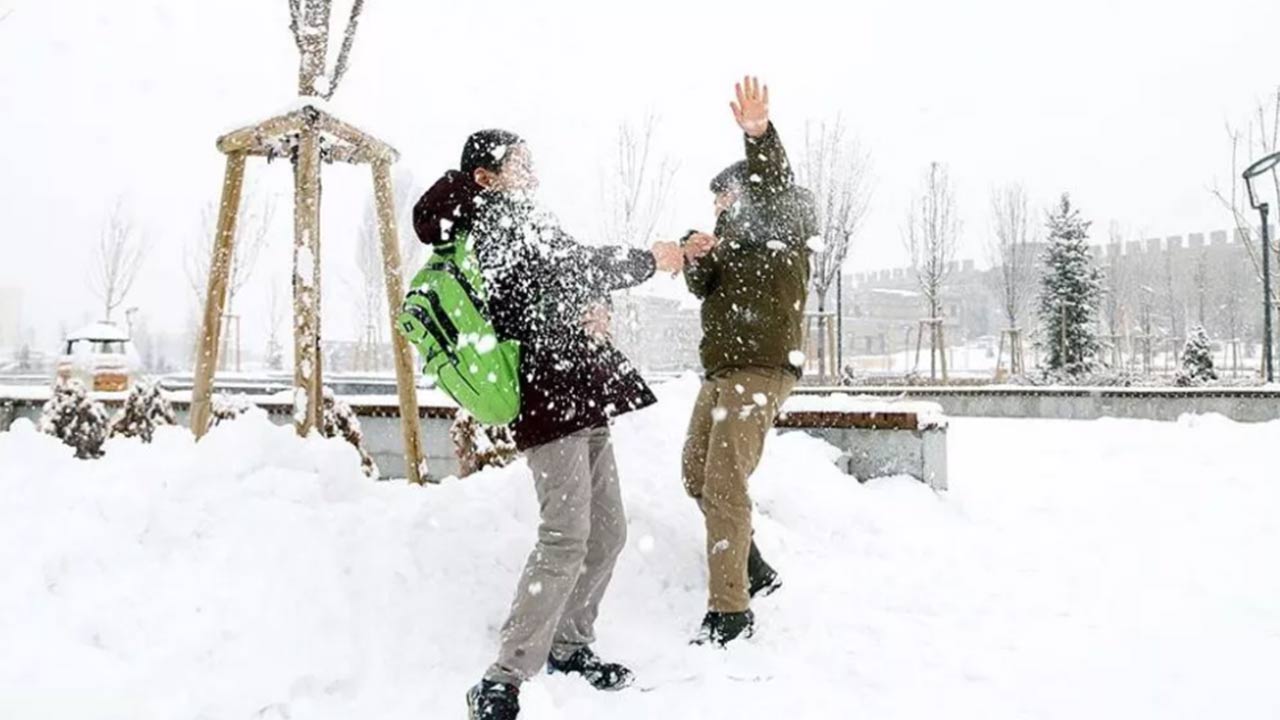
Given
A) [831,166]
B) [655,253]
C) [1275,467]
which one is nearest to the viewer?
[655,253]

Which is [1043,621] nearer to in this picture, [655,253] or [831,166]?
[655,253]

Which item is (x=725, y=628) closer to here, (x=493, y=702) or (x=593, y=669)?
(x=593, y=669)

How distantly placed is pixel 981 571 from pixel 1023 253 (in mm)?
24888

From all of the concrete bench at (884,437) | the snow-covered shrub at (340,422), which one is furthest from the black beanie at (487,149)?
the concrete bench at (884,437)

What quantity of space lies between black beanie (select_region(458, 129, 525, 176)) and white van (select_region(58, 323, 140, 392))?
15.5 m

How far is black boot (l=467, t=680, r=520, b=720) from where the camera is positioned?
2412 millimetres

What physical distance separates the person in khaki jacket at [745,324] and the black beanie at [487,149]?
0.89 meters

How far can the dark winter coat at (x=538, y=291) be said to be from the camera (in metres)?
2.68

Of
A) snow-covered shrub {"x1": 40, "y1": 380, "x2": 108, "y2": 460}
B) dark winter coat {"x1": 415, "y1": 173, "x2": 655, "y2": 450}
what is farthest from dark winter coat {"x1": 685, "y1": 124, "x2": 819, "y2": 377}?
snow-covered shrub {"x1": 40, "y1": 380, "x2": 108, "y2": 460}

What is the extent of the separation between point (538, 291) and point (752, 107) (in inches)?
45.7

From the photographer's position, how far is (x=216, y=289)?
4645mm

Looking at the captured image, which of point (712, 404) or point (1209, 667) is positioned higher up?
point (712, 404)

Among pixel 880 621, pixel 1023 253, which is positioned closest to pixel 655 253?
pixel 880 621

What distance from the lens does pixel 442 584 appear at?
10.6 feet
